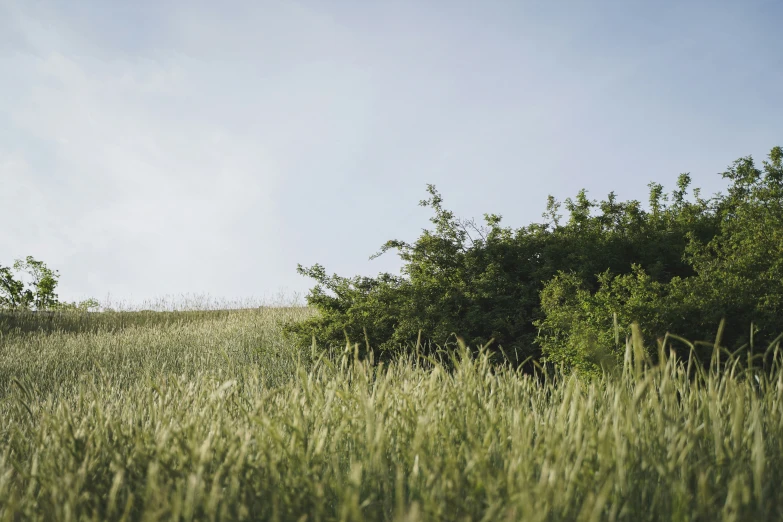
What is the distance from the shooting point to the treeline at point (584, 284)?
5.23 m

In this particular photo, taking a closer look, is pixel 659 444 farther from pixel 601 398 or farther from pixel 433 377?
pixel 601 398

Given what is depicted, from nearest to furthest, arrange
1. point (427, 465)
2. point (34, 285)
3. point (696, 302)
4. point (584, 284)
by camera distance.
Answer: point (427, 465) → point (696, 302) → point (584, 284) → point (34, 285)

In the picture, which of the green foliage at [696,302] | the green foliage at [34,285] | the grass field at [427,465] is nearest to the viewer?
the grass field at [427,465]

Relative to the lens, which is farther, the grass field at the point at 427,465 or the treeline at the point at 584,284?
the treeline at the point at 584,284

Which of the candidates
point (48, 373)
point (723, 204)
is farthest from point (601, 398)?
point (48, 373)

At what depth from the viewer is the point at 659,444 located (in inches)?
79.5

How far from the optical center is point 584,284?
635 centimetres

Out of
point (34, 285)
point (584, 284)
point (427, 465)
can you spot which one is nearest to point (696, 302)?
point (584, 284)

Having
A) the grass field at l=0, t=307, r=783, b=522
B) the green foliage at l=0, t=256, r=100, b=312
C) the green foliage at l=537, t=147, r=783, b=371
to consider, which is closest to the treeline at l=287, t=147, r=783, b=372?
the green foliage at l=537, t=147, r=783, b=371

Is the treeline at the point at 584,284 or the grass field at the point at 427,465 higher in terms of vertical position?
the treeline at the point at 584,284

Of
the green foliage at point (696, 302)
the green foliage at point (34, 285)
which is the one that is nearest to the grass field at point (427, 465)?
the green foliage at point (696, 302)

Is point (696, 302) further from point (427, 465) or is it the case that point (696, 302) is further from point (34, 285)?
point (34, 285)

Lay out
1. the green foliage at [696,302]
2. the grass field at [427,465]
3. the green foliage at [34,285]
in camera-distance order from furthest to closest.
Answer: the green foliage at [34,285], the green foliage at [696,302], the grass field at [427,465]

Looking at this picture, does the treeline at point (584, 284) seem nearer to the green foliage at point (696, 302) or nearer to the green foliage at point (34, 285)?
the green foliage at point (696, 302)
